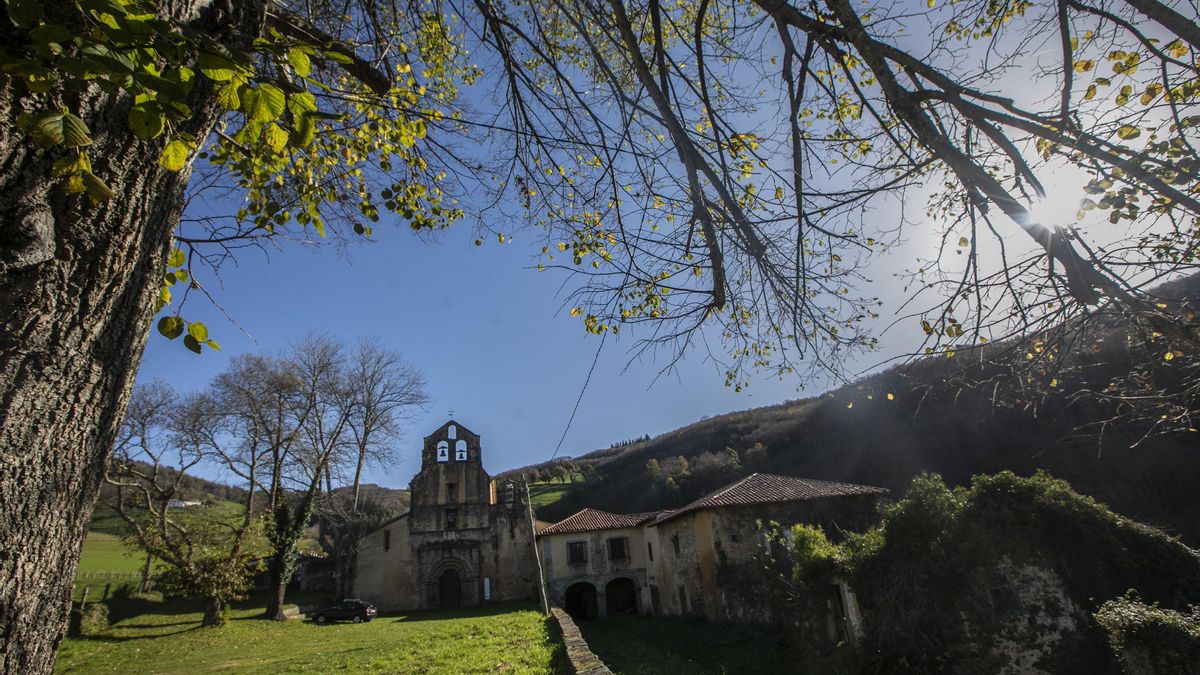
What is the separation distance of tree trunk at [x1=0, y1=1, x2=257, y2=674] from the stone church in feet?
94.0

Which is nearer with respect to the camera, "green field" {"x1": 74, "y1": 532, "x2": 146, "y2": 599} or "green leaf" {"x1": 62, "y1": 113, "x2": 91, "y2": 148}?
"green leaf" {"x1": 62, "y1": 113, "x2": 91, "y2": 148}

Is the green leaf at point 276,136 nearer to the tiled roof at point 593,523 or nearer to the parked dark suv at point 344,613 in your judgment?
the parked dark suv at point 344,613

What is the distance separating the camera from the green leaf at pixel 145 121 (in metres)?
1.46

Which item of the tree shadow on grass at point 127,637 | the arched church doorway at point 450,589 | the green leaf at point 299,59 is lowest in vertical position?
the arched church doorway at point 450,589

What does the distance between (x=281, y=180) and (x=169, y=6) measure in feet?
9.00

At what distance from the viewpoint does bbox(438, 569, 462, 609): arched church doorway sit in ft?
90.6

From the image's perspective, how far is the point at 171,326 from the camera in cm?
194

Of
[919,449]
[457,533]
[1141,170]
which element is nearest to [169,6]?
[1141,170]

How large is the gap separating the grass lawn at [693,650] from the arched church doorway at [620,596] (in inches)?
275

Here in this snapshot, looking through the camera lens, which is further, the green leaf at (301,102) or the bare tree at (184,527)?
the bare tree at (184,527)

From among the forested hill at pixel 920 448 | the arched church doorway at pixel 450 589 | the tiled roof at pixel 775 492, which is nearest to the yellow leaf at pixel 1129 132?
the forested hill at pixel 920 448

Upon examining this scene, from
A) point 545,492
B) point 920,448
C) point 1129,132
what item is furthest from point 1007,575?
point 545,492

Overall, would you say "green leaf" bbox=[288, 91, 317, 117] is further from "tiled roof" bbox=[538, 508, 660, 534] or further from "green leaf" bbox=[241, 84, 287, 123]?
"tiled roof" bbox=[538, 508, 660, 534]

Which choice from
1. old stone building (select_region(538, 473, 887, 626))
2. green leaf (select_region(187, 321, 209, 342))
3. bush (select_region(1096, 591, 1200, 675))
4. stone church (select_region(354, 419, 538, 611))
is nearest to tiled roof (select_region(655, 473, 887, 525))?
old stone building (select_region(538, 473, 887, 626))
